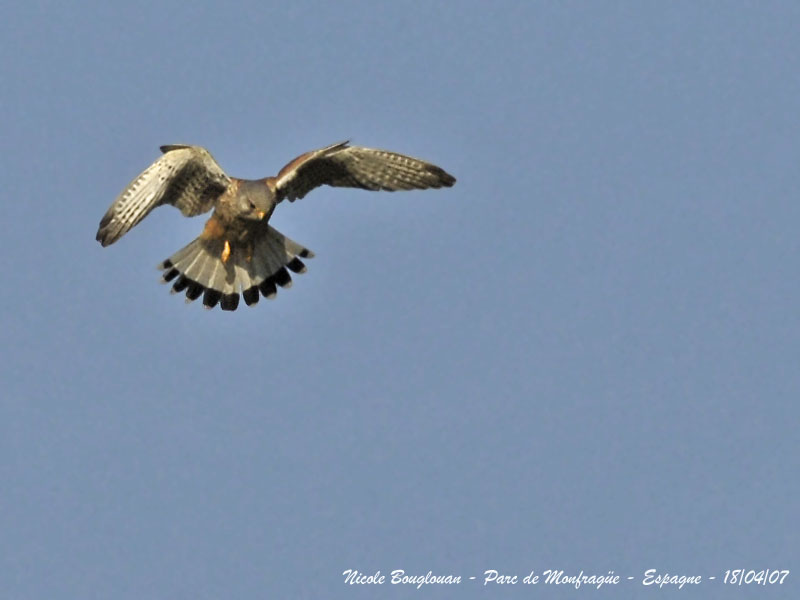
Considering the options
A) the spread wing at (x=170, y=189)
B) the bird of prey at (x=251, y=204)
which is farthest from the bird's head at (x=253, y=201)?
the spread wing at (x=170, y=189)

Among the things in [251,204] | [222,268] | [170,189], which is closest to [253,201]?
[251,204]

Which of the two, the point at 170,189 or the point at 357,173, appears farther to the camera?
the point at 357,173

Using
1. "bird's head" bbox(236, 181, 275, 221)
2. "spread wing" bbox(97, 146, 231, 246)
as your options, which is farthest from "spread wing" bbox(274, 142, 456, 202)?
"spread wing" bbox(97, 146, 231, 246)

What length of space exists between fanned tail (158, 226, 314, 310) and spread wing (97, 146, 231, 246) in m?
0.85

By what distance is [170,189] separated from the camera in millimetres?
22078

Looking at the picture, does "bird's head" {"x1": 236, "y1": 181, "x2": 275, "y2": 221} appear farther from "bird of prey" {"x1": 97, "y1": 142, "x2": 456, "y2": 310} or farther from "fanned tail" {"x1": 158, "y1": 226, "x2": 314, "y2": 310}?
"fanned tail" {"x1": 158, "y1": 226, "x2": 314, "y2": 310}

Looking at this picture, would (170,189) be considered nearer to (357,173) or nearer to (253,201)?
(253,201)

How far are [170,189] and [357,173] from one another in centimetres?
238

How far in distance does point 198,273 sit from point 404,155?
9.32 ft

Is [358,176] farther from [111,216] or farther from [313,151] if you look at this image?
[111,216]

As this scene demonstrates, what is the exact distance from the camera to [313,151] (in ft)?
74.2

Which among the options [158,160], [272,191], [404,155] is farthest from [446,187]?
[158,160]

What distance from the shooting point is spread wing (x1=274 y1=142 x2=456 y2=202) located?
2266cm

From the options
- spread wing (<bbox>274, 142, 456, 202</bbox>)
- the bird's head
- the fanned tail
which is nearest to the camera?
the bird's head
